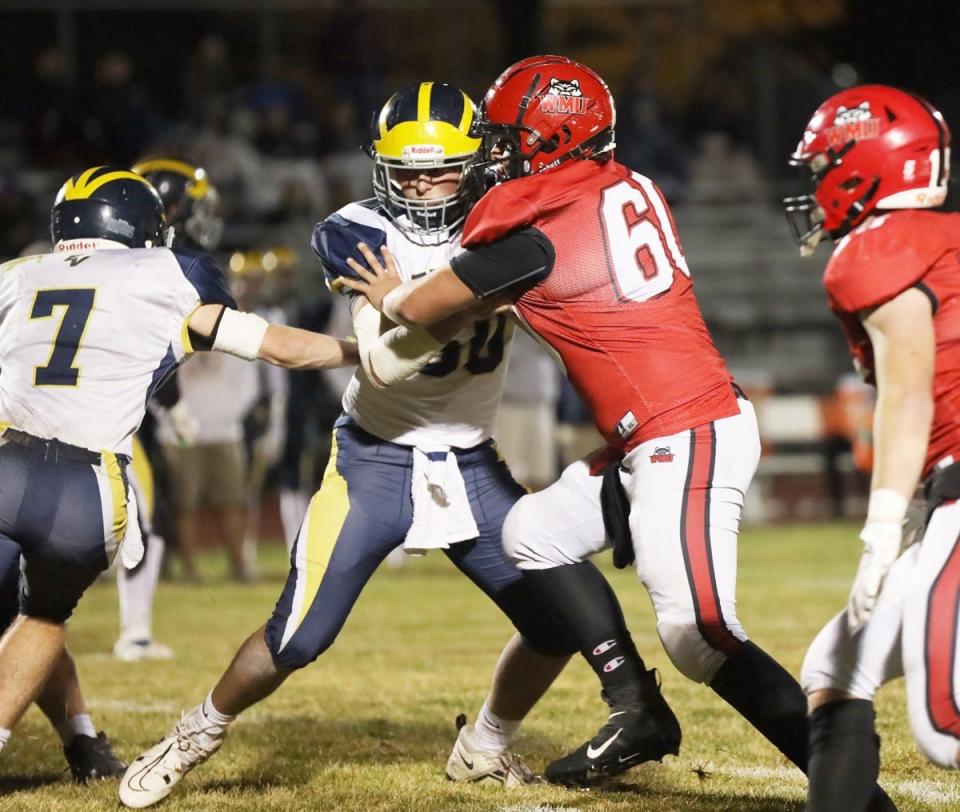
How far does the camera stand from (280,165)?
13.2m

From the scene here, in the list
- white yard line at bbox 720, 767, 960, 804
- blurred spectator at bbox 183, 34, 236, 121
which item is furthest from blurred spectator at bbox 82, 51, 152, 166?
white yard line at bbox 720, 767, 960, 804

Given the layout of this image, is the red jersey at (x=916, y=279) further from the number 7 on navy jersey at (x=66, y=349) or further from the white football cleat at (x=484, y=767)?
the number 7 on navy jersey at (x=66, y=349)

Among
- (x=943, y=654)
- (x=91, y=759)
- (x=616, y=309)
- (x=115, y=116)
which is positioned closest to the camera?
(x=943, y=654)

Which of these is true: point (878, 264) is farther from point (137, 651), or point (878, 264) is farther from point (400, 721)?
point (137, 651)

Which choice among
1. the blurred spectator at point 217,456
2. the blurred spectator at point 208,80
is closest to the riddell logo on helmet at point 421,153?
the blurred spectator at point 217,456

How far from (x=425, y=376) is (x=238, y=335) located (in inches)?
19.2

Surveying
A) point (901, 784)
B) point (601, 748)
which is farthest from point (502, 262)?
point (901, 784)

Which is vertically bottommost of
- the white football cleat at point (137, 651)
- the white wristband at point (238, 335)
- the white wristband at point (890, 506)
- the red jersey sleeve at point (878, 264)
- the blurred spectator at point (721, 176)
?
the white football cleat at point (137, 651)

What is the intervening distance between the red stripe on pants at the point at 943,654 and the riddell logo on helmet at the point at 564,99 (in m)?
1.44

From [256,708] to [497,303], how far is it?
89.8 inches

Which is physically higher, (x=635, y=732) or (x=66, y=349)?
(x=66, y=349)

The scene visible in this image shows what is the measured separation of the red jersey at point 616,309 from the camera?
11.7ft

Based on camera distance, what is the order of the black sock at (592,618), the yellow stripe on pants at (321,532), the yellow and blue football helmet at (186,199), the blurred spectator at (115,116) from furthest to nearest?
the blurred spectator at (115,116) < the yellow and blue football helmet at (186,199) < the yellow stripe on pants at (321,532) < the black sock at (592,618)

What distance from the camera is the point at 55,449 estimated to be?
12.5 ft
